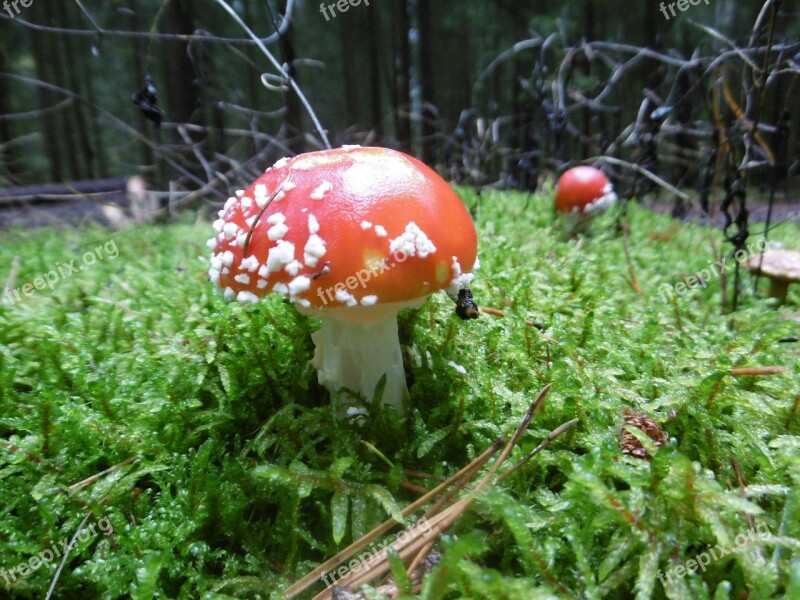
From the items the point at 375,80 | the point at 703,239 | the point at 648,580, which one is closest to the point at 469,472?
the point at 648,580

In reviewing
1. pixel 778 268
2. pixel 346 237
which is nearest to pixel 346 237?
pixel 346 237

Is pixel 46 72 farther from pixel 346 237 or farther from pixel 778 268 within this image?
pixel 778 268

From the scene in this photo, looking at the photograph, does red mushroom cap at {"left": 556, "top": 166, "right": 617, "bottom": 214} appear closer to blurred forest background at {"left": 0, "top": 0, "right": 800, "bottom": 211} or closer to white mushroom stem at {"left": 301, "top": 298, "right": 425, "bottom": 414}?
blurred forest background at {"left": 0, "top": 0, "right": 800, "bottom": 211}

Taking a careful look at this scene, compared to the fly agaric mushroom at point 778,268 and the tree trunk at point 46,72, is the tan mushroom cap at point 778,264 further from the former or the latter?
the tree trunk at point 46,72

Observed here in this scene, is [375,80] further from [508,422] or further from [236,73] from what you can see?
[508,422]

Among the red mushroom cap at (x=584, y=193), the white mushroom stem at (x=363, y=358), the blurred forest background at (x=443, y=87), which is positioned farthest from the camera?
the red mushroom cap at (x=584, y=193)

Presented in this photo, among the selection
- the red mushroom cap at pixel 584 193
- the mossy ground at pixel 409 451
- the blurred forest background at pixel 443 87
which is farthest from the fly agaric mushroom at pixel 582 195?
the mossy ground at pixel 409 451

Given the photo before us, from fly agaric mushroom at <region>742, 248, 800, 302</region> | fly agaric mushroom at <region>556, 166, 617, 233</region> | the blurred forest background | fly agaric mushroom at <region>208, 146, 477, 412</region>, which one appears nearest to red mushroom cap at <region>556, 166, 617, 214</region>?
fly agaric mushroom at <region>556, 166, 617, 233</region>
